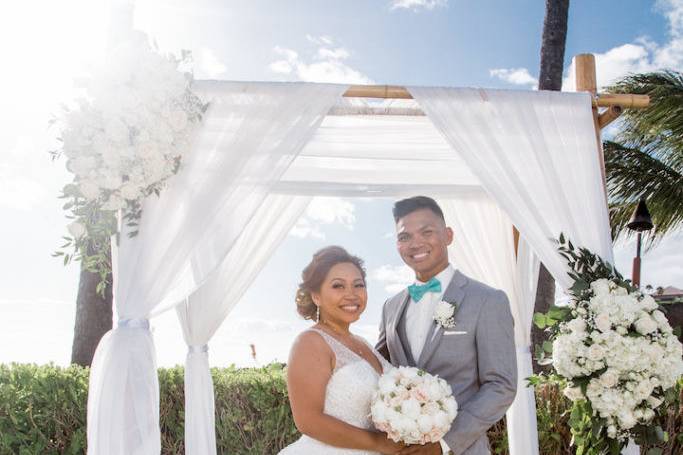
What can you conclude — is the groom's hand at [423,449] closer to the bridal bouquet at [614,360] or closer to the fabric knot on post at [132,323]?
the bridal bouquet at [614,360]

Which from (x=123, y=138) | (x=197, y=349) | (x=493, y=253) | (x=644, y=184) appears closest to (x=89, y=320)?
(x=197, y=349)

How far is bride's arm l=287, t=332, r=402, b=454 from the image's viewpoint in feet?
12.1

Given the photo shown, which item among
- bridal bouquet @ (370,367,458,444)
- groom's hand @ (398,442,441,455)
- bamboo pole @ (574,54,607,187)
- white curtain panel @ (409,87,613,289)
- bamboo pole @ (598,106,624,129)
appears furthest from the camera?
bamboo pole @ (574,54,607,187)

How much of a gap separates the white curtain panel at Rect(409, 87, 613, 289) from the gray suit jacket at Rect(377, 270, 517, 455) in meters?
0.81

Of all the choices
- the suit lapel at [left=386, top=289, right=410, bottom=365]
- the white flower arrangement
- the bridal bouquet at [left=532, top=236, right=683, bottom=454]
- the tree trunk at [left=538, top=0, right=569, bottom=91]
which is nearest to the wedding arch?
the white flower arrangement

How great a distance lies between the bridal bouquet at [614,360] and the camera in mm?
4070

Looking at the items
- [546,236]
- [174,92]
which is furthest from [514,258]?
[174,92]

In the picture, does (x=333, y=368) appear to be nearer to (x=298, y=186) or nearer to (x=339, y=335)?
(x=339, y=335)

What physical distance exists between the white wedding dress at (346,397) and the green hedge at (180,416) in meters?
2.44

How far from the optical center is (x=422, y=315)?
4.18m

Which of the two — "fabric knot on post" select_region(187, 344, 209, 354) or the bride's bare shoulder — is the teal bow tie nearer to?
the bride's bare shoulder

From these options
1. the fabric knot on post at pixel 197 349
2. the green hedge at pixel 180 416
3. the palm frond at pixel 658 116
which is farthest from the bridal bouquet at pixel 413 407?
the palm frond at pixel 658 116

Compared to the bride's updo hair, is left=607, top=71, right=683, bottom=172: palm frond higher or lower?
higher

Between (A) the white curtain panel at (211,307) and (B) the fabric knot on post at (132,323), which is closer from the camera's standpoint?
(B) the fabric knot on post at (132,323)
